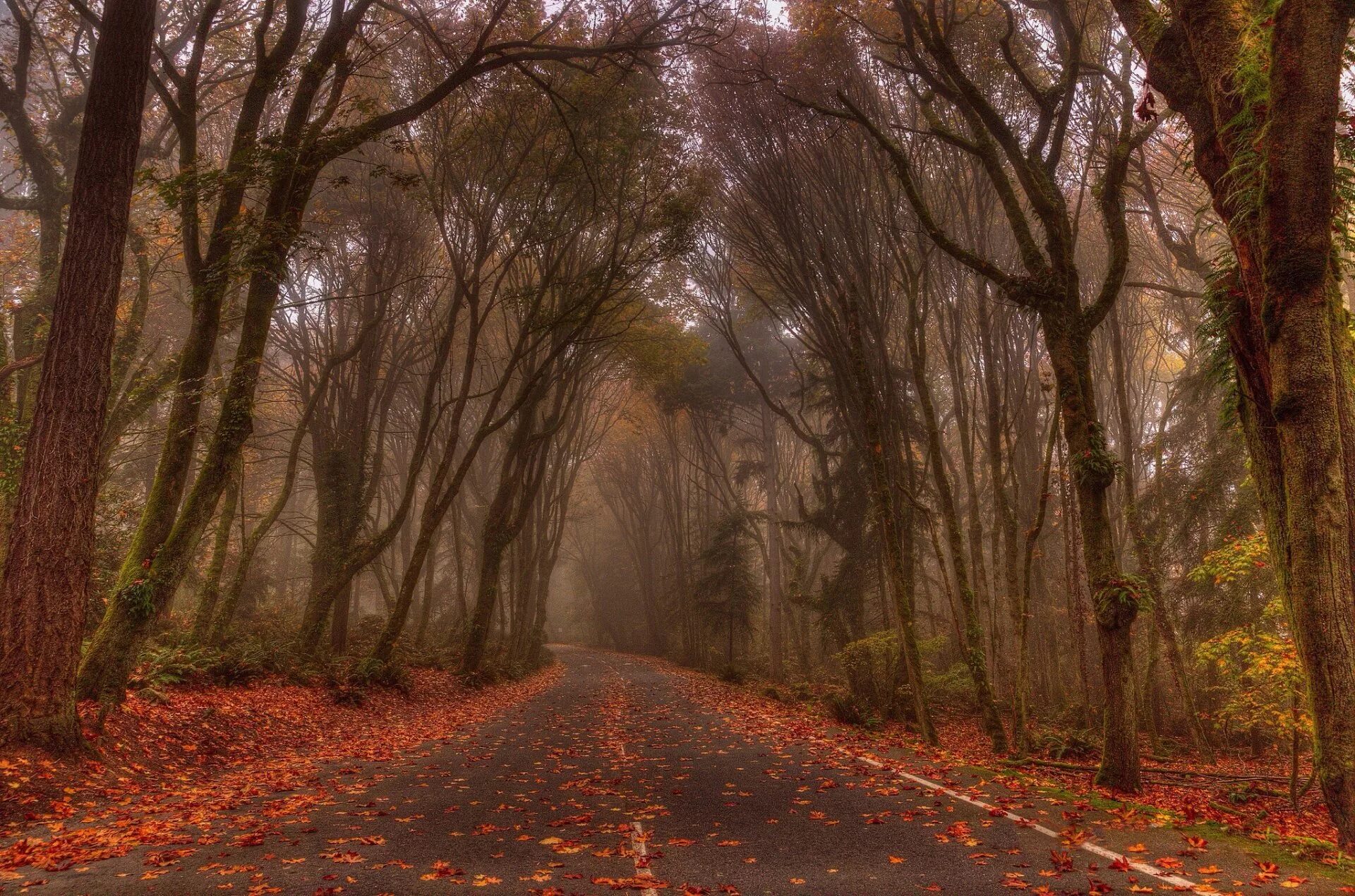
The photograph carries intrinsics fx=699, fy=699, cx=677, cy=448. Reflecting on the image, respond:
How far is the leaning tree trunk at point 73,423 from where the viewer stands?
20.7ft

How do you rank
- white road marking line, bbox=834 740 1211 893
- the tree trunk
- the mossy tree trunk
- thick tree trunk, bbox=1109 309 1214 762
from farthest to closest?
the tree trunk → thick tree trunk, bbox=1109 309 1214 762 → the mossy tree trunk → white road marking line, bbox=834 740 1211 893

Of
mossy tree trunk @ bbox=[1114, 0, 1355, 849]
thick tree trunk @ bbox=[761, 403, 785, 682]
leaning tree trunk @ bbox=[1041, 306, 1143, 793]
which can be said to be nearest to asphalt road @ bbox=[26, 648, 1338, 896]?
mossy tree trunk @ bbox=[1114, 0, 1355, 849]

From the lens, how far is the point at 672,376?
2323 cm

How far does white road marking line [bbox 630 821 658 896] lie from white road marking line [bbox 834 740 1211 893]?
117 inches

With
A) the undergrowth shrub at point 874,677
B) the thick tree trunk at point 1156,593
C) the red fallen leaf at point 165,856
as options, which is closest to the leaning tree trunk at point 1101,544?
the thick tree trunk at point 1156,593

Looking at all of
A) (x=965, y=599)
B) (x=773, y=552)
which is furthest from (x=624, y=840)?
(x=773, y=552)

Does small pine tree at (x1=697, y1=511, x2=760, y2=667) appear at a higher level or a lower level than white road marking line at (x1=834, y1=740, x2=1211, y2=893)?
higher

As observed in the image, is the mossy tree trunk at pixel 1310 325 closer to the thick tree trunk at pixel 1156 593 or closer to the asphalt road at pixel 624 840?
the asphalt road at pixel 624 840

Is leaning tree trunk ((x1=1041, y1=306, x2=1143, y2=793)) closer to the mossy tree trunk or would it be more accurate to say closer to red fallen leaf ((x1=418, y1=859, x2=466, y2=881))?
the mossy tree trunk

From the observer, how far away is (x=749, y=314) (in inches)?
838

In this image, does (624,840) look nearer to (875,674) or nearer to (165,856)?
(165,856)

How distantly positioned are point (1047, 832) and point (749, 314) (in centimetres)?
1745

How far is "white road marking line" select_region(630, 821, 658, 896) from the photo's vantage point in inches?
162

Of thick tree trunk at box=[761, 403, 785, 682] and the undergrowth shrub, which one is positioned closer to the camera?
the undergrowth shrub
